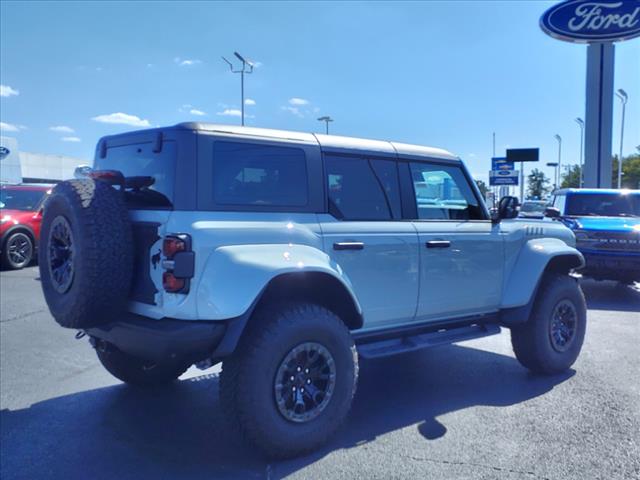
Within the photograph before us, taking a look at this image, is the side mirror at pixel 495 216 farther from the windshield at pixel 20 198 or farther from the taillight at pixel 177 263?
the windshield at pixel 20 198

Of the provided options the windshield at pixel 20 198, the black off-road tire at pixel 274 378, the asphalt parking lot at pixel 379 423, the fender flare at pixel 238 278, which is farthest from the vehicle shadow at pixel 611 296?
the windshield at pixel 20 198

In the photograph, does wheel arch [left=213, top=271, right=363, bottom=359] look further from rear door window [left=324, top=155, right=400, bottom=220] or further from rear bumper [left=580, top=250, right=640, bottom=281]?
rear bumper [left=580, top=250, right=640, bottom=281]

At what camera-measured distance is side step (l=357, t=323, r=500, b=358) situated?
13.6 ft

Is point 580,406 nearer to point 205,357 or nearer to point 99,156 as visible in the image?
point 205,357

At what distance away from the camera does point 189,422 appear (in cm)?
412

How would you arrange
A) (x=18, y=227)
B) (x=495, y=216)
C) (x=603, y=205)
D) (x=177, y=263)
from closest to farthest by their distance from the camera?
(x=177, y=263) < (x=495, y=216) < (x=603, y=205) < (x=18, y=227)

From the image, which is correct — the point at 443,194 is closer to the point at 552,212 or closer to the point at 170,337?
the point at 170,337

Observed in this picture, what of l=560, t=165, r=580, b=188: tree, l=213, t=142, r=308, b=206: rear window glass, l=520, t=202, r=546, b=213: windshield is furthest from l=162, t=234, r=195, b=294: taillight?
l=560, t=165, r=580, b=188: tree

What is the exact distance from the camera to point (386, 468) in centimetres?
341

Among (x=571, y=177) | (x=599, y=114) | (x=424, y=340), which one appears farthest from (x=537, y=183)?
(x=424, y=340)

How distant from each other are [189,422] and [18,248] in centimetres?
935

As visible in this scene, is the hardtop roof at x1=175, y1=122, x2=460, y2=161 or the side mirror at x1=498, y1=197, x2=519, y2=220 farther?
the side mirror at x1=498, y1=197, x2=519, y2=220

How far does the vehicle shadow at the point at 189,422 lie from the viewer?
3434 millimetres

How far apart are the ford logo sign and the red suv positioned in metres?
16.2
